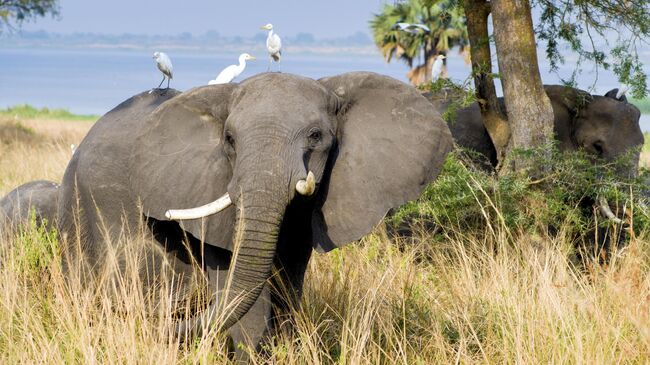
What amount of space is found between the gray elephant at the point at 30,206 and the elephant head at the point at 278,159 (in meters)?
2.53

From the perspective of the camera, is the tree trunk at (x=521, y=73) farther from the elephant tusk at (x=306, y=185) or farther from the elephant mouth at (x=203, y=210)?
the elephant tusk at (x=306, y=185)

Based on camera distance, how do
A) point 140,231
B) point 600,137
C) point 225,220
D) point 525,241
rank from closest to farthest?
point 225,220 → point 140,231 → point 525,241 → point 600,137

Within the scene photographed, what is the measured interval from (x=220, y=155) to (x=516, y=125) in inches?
159

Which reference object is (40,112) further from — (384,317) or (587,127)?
(384,317)

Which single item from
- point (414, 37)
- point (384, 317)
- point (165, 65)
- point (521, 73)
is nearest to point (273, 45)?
point (165, 65)

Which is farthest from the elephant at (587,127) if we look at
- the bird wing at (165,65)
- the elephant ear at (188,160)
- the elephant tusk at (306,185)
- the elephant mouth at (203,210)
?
the elephant tusk at (306,185)

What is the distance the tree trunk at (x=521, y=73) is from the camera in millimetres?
8586

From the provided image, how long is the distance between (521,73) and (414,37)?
32.5m

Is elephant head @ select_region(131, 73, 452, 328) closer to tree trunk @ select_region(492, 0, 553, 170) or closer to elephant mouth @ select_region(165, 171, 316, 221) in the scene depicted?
elephant mouth @ select_region(165, 171, 316, 221)

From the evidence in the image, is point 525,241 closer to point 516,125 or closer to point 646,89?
point 516,125

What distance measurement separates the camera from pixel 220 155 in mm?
5230

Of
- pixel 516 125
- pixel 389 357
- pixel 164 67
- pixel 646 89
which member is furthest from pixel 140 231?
pixel 164 67

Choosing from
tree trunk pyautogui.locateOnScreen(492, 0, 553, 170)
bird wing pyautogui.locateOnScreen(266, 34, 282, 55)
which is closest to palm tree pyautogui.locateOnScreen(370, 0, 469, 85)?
bird wing pyautogui.locateOnScreen(266, 34, 282, 55)

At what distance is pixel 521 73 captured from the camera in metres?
8.63
